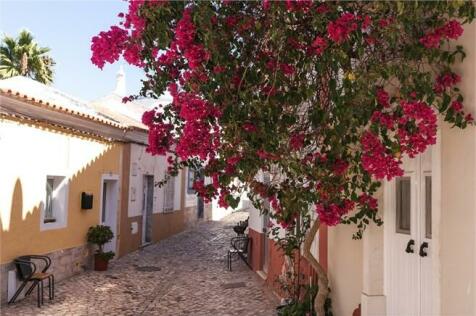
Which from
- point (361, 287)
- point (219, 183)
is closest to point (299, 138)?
→ point (219, 183)

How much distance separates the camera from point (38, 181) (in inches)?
378

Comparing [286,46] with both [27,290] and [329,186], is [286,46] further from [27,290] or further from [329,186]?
[27,290]

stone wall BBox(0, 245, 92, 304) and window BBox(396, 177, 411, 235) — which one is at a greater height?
window BBox(396, 177, 411, 235)

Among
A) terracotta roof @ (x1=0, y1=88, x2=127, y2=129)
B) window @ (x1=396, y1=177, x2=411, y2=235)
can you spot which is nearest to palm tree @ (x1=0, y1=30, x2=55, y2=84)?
terracotta roof @ (x1=0, y1=88, x2=127, y2=129)

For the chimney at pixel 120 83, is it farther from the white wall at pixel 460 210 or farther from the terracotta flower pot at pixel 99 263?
the white wall at pixel 460 210

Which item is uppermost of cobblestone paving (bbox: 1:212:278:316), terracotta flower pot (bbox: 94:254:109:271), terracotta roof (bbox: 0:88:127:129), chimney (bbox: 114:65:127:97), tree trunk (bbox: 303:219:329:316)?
chimney (bbox: 114:65:127:97)

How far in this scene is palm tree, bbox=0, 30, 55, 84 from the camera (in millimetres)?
19672

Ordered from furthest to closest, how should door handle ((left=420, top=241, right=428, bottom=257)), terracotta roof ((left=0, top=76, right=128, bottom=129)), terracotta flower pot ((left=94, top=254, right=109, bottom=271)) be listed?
1. terracotta flower pot ((left=94, top=254, right=109, bottom=271))
2. terracotta roof ((left=0, top=76, right=128, bottom=129))
3. door handle ((left=420, top=241, right=428, bottom=257))

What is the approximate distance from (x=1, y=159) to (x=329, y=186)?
625 cm

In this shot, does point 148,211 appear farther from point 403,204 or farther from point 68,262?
point 403,204

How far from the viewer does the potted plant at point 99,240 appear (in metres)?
11.8

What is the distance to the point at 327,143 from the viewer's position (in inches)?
166

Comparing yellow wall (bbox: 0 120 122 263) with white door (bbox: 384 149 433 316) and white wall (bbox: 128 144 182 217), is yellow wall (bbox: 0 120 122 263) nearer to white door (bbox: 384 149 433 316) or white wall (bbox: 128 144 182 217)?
white wall (bbox: 128 144 182 217)

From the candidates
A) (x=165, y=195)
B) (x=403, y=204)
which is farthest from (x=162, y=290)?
(x=165, y=195)
